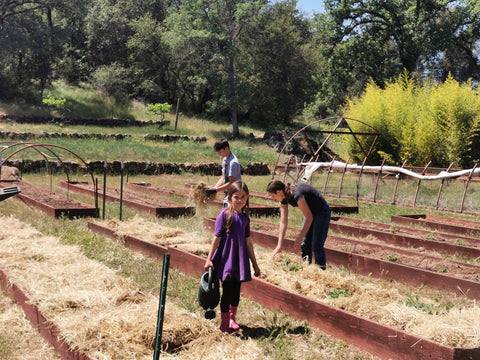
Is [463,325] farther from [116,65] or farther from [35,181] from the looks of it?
[116,65]

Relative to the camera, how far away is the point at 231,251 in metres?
4.66

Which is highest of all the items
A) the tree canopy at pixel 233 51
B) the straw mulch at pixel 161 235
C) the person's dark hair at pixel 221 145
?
the tree canopy at pixel 233 51

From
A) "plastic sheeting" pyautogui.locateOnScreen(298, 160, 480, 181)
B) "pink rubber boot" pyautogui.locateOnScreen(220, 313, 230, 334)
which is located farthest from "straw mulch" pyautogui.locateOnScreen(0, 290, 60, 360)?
"plastic sheeting" pyautogui.locateOnScreen(298, 160, 480, 181)

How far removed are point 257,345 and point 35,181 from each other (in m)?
14.7

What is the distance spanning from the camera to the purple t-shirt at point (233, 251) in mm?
4641

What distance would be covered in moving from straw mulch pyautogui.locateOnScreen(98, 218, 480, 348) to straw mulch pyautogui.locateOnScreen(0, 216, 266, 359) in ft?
4.18

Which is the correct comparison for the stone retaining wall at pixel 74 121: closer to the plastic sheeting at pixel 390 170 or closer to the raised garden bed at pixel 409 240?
the plastic sheeting at pixel 390 170

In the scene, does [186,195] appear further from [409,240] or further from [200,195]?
[409,240]

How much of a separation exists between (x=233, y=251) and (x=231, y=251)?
0.07 ft

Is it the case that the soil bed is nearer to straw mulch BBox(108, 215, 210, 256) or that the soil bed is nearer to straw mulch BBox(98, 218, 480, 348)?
straw mulch BBox(98, 218, 480, 348)

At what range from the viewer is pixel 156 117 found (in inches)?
1507

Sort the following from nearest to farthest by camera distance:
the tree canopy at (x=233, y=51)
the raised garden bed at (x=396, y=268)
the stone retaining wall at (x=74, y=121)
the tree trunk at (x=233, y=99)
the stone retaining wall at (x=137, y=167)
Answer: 1. the raised garden bed at (x=396, y=268)
2. the stone retaining wall at (x=137, y=167)
3. the stone retaining wall at (x=74, y=121)
4. the tree canopy at (x=233, y=51)
5. the tree trunk at (x=233, y=99)

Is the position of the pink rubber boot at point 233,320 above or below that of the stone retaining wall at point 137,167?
above

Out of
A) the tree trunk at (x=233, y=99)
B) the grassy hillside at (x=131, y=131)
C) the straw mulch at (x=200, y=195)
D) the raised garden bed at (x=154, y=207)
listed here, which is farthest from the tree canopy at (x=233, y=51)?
the straw mulch at (x=200, y=195)
